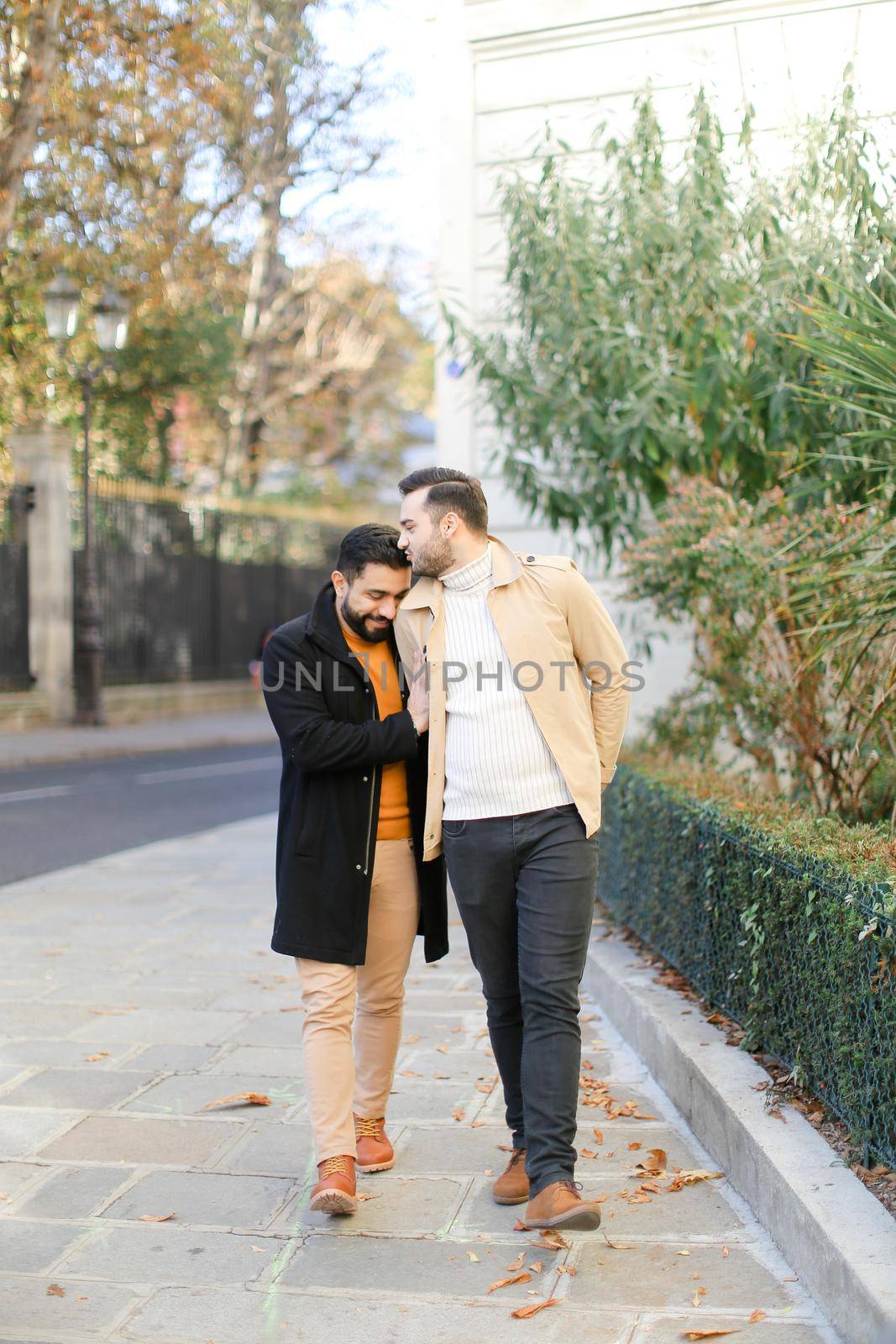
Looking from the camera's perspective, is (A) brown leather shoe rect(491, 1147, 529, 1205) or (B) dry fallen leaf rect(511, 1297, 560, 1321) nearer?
(B) dry fallen leaf rect(511, 1297, 560, 1321)

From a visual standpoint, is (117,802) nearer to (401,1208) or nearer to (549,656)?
(401,1208)

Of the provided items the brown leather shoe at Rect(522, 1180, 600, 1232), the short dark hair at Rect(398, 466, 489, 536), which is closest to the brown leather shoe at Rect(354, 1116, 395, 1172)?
the brown leather shoe at Rect(522, 1180, 600, 1232)

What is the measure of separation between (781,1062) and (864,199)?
4665 millimetres

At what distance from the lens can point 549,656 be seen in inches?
143

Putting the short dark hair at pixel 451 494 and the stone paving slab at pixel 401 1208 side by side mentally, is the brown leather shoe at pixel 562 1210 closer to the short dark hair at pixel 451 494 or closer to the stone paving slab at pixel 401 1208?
the stone paving slab at pixel 401 1208

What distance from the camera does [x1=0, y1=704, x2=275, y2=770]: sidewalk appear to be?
16.8 m

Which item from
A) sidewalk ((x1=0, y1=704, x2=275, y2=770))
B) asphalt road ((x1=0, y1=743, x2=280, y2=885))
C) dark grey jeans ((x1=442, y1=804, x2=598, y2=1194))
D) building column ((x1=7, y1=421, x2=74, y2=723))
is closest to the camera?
dark grey jeans ((x1=442, y1=804, x2=598, y2=1194))

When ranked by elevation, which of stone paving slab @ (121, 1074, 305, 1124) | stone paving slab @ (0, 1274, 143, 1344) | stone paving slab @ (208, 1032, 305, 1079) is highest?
stone paving slab @ (0, 1274, 143, 1344)

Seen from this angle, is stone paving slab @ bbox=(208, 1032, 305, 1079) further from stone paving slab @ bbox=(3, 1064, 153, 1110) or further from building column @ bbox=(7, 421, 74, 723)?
building column @ bbox=(7, 421, 74, 723)

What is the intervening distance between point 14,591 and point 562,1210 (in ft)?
56.9

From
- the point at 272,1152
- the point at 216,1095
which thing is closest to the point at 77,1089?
the point at 216,1095

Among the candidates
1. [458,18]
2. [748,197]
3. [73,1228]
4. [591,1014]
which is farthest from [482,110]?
[73,1228]

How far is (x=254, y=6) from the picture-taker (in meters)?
20.4

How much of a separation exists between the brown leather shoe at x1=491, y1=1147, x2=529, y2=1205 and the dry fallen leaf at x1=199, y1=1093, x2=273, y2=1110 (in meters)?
1.07
